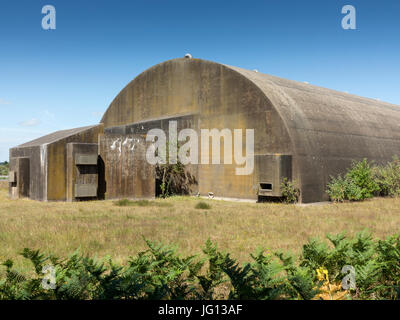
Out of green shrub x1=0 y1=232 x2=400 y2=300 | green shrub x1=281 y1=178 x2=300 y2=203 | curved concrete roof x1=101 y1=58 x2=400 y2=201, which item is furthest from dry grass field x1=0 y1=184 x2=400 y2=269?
curved concrete roof x1=101 y1=58 x2=400 y2=201

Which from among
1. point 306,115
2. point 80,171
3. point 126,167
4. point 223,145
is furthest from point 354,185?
point 80,171

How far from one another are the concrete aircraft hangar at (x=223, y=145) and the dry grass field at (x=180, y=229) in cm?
462

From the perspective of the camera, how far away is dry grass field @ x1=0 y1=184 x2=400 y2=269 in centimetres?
800

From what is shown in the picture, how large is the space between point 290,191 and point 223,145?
194 inches

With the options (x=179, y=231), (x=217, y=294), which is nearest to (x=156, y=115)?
(x=179, y=231)

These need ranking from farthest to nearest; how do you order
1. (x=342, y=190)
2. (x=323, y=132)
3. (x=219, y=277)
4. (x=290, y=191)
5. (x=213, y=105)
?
(x=213, y=105) < (x=323, y=132) < (x=342, y=190) < (x=290, y=191) < (x=219, y=277)

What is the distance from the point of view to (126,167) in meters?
20.3

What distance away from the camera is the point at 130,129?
2739cm

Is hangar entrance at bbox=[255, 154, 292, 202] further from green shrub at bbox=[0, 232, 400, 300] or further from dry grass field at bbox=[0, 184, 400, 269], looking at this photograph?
green shrub at bbox=[0, 232, 400, 300]

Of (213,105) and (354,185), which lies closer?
(354,185)

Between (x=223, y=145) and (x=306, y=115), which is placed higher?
(x=306, y=115)

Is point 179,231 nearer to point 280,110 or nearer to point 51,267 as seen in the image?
point 51,267

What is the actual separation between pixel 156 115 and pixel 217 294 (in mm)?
21029

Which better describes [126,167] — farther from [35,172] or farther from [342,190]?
[342,190]
